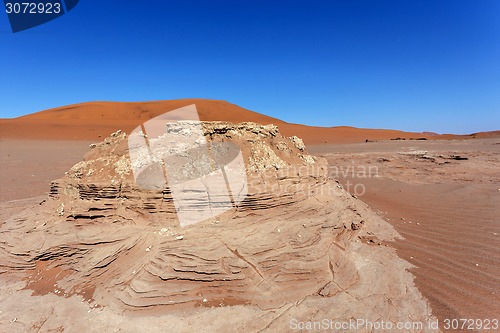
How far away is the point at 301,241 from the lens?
4.13 meters

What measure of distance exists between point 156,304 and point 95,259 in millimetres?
1426

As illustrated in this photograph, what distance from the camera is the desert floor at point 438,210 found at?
3688mm

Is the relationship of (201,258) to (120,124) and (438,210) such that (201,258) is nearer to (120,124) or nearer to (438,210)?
(438,210)

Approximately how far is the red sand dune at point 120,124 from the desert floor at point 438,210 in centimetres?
1990

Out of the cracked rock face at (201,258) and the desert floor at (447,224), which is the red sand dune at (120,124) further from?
the cracked rock face at (201,258)

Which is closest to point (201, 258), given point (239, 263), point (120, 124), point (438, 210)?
point (239, 263)

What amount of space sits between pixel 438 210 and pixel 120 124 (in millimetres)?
42127

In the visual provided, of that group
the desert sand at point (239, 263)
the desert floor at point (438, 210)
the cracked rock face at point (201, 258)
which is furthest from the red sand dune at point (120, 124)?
the cracked rock face at point (201, 258)

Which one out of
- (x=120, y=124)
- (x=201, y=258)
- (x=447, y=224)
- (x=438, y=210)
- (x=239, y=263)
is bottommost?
(x=447, y=224)

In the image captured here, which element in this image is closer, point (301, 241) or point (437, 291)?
point (437, 291)

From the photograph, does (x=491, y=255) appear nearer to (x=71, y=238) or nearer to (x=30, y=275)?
(x=71, y=238)

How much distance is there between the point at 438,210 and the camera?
696 cm

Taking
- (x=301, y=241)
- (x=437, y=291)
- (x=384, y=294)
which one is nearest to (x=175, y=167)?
(x=301, y=241)

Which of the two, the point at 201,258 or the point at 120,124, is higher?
the point at 120,124
